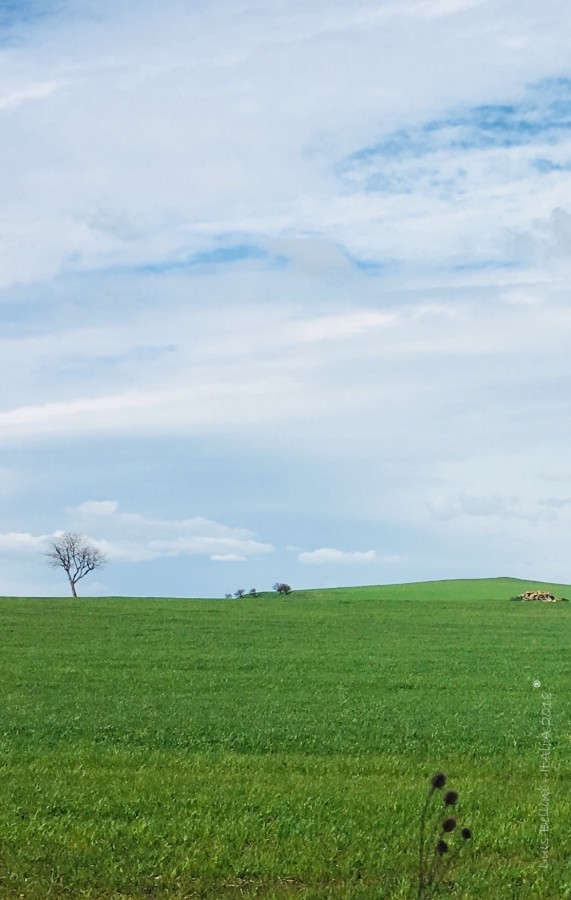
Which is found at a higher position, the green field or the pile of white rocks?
the pile of white rocks

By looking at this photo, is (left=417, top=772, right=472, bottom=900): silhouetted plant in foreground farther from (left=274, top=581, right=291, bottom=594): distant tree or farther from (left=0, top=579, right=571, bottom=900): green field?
(left=274, top=581, right=291, bottom=594): distant tree

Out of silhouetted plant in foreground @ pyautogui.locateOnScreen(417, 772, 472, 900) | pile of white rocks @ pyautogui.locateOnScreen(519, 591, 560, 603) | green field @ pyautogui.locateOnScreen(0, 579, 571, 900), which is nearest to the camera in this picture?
silhouetted plant in foreground @ pyautogui.locateOnScreen(417, 772, 472, 900)

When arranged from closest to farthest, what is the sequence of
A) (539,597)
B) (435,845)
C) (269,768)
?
(435,845) → (269,768) → (539,597)

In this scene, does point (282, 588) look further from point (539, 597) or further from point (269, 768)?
point (269, 768)

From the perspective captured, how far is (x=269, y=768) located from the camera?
12648 mm

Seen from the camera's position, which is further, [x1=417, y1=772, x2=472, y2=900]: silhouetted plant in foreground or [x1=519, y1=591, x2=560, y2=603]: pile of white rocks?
[x1=519, y1=591, x2=560, y2=603]: pile of white rocks

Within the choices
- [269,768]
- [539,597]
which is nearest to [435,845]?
[269,768]

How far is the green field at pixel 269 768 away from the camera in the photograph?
29.1 feet

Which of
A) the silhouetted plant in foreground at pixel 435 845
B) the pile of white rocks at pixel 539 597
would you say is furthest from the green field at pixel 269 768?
the pile of white rocks at pixel 539 597

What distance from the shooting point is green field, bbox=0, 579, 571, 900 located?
350 inches

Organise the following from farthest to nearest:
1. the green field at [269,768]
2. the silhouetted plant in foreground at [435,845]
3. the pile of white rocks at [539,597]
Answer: the pile of white rocks at [539,597] → the green field at [269,768] → the silhouetted plant in foreground at [435,845]

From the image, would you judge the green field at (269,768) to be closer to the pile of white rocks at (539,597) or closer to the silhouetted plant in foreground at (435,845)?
the silhouetted plant in foreground at (435,845)

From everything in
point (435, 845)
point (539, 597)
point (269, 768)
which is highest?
point (539, 597)

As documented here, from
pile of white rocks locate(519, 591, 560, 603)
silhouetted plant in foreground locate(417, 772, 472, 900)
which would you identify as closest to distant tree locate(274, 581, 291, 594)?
pile of white rocks locate(519, 591, 560, 603)
